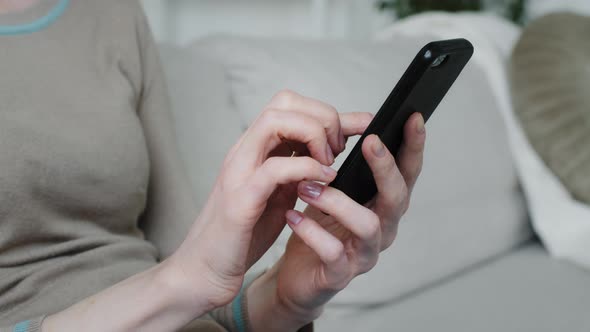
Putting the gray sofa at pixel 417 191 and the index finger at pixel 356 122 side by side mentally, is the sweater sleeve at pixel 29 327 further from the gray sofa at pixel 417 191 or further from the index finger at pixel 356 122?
the gray sofa at pixel 417 191

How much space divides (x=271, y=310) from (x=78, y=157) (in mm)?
254

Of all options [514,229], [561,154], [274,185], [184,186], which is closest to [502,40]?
[561,154]

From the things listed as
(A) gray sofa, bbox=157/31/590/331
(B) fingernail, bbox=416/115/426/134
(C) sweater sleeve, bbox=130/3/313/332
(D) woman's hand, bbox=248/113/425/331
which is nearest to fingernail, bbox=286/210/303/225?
(D) woman's hand, bbox=248/113/425/331

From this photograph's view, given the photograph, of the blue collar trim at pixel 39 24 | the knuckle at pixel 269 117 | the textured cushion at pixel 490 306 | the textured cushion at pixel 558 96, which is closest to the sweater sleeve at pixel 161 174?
the blue collar trim at pixel 39 24

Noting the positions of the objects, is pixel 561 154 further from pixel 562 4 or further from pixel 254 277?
pixel 562 4

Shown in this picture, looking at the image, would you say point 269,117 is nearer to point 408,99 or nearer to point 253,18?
point 408,99

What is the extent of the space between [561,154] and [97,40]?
837 mm

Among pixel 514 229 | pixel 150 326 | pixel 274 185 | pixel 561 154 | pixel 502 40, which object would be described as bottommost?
pixel 514 229

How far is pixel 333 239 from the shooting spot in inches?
19.4

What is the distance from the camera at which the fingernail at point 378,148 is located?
1.59 ft

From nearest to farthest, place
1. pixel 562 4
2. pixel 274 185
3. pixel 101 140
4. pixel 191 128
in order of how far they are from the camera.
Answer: pixel 274 185 → pixel 101 140 → pixel 191 128 → pixel 562 4

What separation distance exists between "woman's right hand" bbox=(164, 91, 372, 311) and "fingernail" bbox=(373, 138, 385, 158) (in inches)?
1.4

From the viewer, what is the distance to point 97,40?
792 mm

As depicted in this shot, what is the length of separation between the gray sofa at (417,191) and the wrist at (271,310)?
0.24 metres
